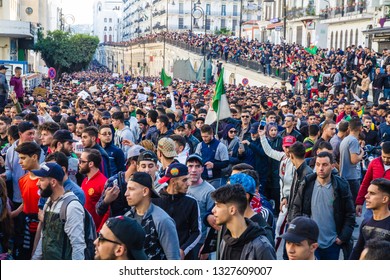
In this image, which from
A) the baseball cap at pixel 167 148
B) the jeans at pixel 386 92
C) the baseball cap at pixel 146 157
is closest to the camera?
the baseball cap at pixel 146 157

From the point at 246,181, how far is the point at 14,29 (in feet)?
152

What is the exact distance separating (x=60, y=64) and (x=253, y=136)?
56594 mm

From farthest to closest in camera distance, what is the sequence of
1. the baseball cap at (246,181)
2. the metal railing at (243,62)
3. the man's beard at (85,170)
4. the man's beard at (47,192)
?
the metal railing at (243,62) → the man's beard at (85,170) → the baseball cap at (246,181) → the man's beard at (47,192)

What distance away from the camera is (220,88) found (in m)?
13.7

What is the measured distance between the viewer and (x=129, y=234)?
15.5 feet

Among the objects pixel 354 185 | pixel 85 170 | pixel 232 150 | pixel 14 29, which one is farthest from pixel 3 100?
pixel 14 29

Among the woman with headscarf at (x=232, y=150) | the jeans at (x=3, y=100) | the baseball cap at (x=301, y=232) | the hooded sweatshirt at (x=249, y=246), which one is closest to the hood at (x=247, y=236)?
the hooded sweatshirt at (x=249, y=246)

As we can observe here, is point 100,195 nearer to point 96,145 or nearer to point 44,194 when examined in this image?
point 44,194

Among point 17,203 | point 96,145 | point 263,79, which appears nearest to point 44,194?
point 17,203

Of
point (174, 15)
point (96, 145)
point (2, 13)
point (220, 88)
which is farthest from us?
point (174, 15)

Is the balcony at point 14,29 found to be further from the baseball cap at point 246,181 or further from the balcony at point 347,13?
the baseball cap at point 246,181

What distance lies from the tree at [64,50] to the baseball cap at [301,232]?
197 ft

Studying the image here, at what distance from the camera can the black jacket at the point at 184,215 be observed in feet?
21.9

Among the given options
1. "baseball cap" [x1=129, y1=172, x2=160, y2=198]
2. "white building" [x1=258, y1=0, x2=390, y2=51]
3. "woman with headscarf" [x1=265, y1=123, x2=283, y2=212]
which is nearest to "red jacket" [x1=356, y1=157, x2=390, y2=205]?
"woman with headscarf" [x1=265, y1=123, x2=283, y2=212]
